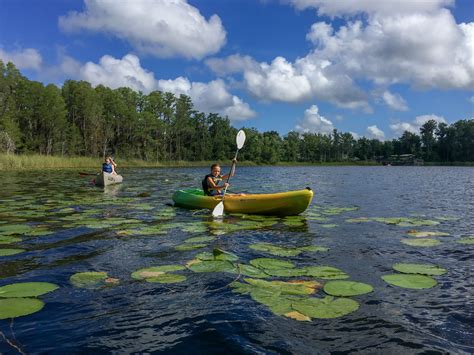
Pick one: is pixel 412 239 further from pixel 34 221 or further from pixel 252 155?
pixel 252 155

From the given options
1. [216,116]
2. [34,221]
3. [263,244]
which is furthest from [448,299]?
[216,116]

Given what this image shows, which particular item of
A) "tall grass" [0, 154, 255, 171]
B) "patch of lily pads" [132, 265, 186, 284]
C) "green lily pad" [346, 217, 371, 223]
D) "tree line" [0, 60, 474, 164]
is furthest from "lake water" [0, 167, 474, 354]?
"tree line" [0, 60, 474, 164]

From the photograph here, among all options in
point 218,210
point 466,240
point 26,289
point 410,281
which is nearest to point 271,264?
point 410,281

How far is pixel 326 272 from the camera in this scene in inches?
208

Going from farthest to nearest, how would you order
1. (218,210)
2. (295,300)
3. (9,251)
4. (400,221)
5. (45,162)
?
(45,162)
(218,210)
(400,221)
(9,251)
(295,300)

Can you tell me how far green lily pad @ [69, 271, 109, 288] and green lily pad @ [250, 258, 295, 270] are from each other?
2114 mm

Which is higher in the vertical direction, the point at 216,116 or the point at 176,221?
the point at 216,116

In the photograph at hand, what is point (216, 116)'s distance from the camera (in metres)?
91.1

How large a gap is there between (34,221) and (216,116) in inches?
3277

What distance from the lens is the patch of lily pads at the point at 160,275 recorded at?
5.04 meters

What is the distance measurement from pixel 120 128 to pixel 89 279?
6623cm

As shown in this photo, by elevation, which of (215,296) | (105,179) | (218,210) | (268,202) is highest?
(105,179)

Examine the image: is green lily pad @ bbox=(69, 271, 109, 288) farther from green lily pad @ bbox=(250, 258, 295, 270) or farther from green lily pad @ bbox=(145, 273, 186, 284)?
green lily pad @ bbox=(250, 258, 295, 270)

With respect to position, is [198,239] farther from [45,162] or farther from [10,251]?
[45,162]
